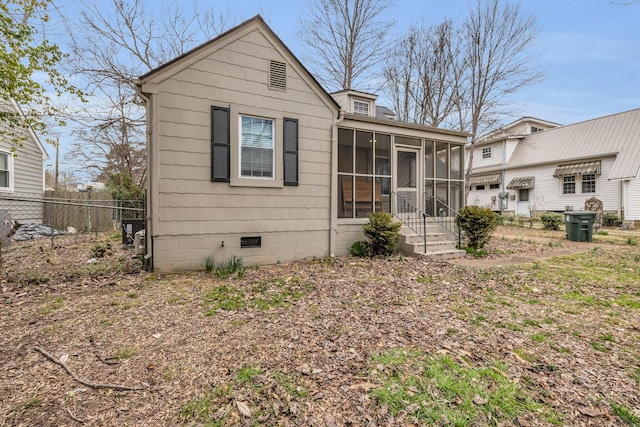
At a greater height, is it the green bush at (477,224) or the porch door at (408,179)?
the porch door at (408,179)

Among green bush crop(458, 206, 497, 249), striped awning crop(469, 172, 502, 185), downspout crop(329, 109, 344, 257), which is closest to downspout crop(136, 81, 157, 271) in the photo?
downspout crop(329, 109, 344, 257)

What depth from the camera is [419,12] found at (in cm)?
1720

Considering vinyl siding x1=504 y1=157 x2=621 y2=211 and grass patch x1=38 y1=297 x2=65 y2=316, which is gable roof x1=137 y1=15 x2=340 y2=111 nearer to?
grass patch x1=38 y1=297 x2=65 y2=316

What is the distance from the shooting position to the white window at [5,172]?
1116 cm

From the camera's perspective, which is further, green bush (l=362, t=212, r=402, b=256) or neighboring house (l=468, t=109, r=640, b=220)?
neighboring house (l=468, t=109, r=640, b=220)

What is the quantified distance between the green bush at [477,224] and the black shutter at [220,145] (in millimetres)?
6181

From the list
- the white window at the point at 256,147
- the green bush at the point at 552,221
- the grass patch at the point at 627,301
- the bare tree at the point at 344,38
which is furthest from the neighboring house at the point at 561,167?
the white window at the point at 256,147

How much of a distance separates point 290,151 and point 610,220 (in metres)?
18.7

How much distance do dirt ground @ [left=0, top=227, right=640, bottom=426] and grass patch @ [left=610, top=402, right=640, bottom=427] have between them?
1 centimetres

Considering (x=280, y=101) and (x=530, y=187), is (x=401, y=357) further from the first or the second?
(x=530, y=187)

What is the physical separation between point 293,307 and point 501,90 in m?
18.8

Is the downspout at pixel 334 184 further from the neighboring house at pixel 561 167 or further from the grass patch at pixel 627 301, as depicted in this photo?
the neighboring house at pixel 561 167

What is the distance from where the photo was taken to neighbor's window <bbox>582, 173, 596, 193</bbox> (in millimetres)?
17506

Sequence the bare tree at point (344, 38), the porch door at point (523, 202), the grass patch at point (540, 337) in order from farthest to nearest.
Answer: the porch door at point (523, 202), the bare tree at point (344, 38), the grass patch at point (540, 337)
